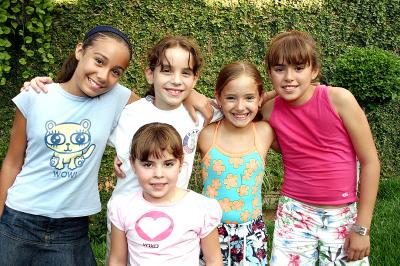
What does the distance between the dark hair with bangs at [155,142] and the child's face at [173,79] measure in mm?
253

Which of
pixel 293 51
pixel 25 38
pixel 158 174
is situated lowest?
pixel 158 174

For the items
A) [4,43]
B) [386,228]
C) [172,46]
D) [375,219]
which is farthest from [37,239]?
[375,219]

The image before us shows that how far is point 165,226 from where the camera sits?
2451mm

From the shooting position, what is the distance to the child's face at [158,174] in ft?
8.02

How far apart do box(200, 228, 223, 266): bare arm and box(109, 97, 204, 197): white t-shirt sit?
0.35m

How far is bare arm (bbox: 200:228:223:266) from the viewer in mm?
2516

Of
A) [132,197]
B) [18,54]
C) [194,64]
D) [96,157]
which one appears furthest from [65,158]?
[18,54]

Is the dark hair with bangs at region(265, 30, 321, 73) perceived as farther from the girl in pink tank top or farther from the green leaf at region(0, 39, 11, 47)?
the green leaf at region(0, 39, 11, 47)

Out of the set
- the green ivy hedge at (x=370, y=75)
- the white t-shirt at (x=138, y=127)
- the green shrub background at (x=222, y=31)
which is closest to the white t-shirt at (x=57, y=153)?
the white t-shirt at (x=138, y=127)

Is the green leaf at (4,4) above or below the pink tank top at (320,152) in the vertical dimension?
above

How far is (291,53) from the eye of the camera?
2760 millimetres

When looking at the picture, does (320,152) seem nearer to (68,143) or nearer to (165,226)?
(165,226)

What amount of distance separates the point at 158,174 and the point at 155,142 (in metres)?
0.15

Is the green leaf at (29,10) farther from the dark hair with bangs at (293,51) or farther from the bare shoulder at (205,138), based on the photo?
the dark hair with bangs at (293,51)
